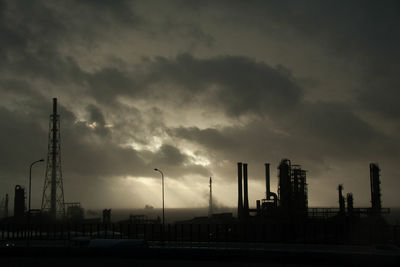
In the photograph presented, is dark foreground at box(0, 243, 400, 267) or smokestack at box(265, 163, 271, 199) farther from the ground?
smokestack at box(265, 163, 271, 199)

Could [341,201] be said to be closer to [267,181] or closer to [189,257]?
[267,181]

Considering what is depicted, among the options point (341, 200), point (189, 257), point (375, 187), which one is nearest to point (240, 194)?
point (341, 200)

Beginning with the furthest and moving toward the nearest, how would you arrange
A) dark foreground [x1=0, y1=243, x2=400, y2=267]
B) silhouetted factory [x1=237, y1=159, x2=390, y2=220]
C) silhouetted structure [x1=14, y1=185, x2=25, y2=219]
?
silhouetted structure [x1=14, y1=185, x2=25, y2=219], silhouetted factory [x1=237, y1=159, x2=390, y2=220], dark foreground [x1=0, y1=243, x2=400, y2=267]

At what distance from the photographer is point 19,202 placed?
102125 mm

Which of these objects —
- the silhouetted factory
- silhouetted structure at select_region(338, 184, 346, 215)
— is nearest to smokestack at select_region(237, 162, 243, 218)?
the silhouetted factory

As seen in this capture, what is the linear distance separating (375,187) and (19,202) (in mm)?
87061

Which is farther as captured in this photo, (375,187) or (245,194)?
(245,194)

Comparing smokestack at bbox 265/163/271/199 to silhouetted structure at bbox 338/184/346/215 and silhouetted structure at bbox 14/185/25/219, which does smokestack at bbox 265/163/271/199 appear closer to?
silhouetted structure at bbox 338/184/346/215

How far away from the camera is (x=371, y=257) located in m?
27.8

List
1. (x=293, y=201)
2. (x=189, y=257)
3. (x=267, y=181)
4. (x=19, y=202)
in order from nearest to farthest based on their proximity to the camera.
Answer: (x=189, y=257), (x=293, y=201), (x=267, y=181), (x=19, y=202)

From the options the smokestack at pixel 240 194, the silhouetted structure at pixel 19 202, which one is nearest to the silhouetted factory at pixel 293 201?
the smokestack at pixel 240 194

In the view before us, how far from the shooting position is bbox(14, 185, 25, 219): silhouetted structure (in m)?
101

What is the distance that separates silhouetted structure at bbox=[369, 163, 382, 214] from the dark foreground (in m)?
50.2

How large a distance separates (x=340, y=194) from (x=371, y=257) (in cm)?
6027
